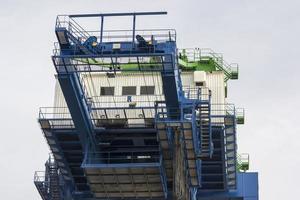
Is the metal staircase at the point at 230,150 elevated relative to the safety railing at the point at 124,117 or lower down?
lower down

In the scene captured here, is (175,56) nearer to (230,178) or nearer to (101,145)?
(101,145)

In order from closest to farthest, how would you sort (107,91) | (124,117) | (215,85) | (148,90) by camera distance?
(124,117) < (148,90) < (107,91) < (215,85)

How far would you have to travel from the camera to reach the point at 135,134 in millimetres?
55625

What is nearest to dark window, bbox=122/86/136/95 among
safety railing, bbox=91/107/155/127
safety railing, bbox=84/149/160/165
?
safety railing, bbox=91/107/155/127

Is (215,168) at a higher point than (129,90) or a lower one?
lower

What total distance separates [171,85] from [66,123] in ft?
28.5

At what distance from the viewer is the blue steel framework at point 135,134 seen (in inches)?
1976

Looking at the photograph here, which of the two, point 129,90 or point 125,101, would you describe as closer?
point 125,101

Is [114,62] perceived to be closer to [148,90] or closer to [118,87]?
[148,90]

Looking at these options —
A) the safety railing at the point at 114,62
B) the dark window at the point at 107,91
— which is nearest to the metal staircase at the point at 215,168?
the safety railing at the point at 114,62

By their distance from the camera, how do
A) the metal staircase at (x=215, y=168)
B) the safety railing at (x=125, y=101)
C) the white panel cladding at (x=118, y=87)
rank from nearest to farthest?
the metal staircase at (x=215, y=168)
the safety railing at (x=125, y=101)
the white panel cladding at (x=118, y=87)

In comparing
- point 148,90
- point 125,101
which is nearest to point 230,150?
point 148,90

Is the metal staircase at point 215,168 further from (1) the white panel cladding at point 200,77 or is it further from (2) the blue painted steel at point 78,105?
(2) the blue painted steel at point 78,105

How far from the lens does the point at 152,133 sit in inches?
2186
